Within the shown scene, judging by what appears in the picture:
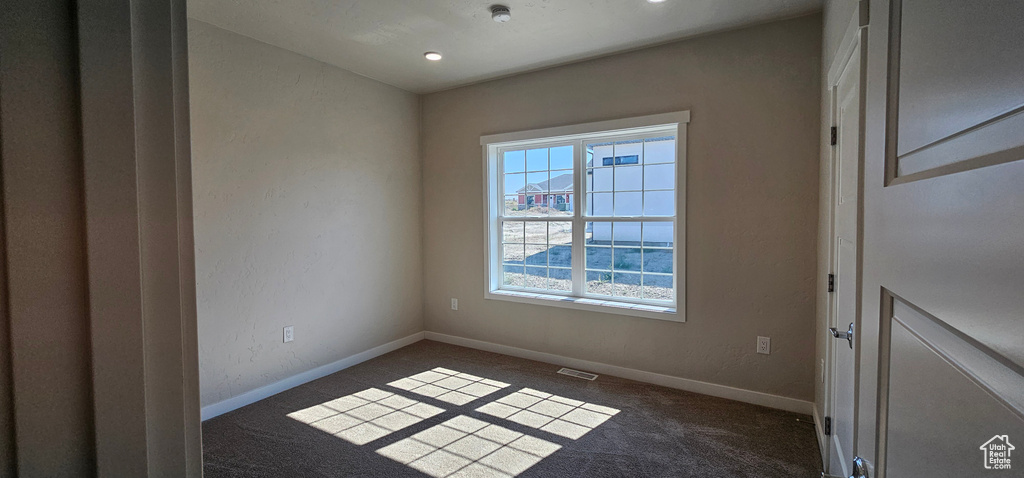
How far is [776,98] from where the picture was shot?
2854 mm

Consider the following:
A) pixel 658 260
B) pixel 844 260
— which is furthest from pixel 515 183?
pixel 844 260

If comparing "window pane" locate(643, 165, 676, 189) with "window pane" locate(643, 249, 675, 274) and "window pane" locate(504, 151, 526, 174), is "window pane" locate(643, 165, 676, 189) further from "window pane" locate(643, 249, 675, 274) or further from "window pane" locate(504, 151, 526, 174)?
"window pane" locate(504, 151, 526, 174)

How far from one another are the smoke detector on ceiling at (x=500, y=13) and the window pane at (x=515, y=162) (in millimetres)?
1460

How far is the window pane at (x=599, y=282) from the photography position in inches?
146

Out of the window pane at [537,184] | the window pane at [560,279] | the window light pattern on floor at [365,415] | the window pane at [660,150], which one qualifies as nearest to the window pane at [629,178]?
the window pane at [660,150]

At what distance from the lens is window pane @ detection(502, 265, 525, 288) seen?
13.8 ft

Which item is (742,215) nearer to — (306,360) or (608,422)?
(608,422)

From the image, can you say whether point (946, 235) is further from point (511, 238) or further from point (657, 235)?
point (511, 238)

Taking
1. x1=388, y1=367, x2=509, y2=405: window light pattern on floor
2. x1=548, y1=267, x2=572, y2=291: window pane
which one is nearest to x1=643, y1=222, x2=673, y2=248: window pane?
x1=548, y1=267, x2=572, y2=291: window pane

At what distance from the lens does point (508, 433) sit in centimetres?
264

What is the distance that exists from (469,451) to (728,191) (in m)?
2.39

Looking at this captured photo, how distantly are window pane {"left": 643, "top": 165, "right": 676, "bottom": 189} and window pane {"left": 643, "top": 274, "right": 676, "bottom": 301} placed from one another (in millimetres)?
712

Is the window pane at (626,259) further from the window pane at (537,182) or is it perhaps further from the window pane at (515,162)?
the window pane at (515,162)

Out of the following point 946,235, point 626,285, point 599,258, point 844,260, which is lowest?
point 626,285
